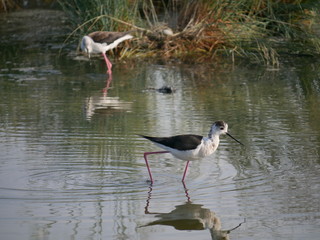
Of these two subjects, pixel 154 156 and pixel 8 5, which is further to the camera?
pixel 8 5

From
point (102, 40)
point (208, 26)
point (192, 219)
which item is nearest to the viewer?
point (192, 219)

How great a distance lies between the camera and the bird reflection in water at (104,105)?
8.84 meters

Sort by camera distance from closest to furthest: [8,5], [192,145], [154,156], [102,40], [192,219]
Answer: [192,219] → [192,145] → [154,156] → [102,40] → [8,5]

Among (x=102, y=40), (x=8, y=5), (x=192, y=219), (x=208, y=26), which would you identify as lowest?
(x=192, y=219)

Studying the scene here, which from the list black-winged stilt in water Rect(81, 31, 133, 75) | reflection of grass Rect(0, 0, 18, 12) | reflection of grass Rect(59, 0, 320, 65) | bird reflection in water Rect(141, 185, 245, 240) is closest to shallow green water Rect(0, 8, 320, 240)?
bird reflection in water Rect(141, 185, 245, 240)

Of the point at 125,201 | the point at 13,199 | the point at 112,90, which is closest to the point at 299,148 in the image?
the point at 125,201

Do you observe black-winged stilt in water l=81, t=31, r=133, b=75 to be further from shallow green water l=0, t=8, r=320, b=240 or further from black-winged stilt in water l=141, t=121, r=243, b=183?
black-winged stilt in water l=141, t=121, r=243, b=183

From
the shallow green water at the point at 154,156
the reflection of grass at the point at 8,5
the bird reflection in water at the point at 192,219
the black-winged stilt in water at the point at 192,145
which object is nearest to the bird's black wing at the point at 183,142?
the black-winged stilt in water at the point at 192,145

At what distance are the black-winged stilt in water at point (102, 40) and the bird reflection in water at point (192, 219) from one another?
652 centimetres

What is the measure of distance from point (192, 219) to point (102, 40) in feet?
22.6

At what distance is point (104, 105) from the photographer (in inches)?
362

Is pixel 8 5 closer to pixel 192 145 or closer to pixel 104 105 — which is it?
pixel 104 105

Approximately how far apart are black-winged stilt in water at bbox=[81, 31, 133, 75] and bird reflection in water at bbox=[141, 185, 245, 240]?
6522 millimetres

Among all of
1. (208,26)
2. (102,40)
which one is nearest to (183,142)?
(102,40)
